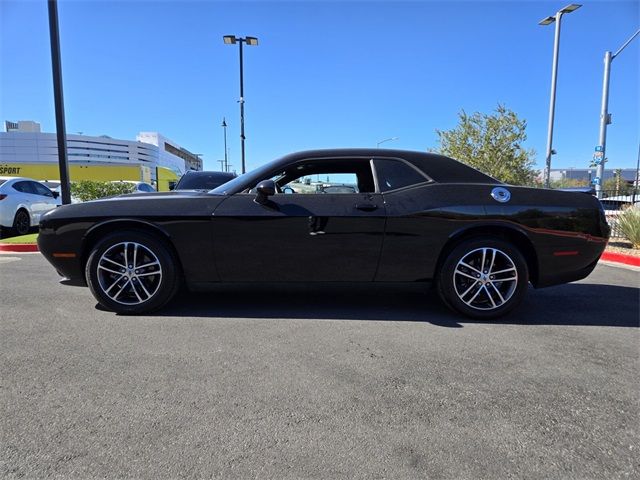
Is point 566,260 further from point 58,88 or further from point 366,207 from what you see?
point 58,88

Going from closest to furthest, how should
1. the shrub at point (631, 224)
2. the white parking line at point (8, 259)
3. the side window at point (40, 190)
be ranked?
1. the white parking line at point (8, 259)
2. the shrub at point (631, 224)
3. the side window at point (40, 190)

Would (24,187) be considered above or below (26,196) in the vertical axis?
above

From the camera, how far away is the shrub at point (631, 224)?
8.12m

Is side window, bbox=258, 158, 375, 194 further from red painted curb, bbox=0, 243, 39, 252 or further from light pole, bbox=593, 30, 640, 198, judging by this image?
light pole, bbox=593, 30, 640, 198

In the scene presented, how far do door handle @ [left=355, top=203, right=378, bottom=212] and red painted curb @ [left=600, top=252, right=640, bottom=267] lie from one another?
5.83 m

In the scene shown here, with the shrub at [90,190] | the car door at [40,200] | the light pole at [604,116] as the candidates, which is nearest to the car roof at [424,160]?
the car door at [40,200]

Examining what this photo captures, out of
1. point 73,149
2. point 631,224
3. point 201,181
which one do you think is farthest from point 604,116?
point 73,149

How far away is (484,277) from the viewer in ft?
12.7

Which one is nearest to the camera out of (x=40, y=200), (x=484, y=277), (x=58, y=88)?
(x=484, y=277)

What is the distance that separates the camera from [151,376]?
8.93ft

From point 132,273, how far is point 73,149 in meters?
90.9

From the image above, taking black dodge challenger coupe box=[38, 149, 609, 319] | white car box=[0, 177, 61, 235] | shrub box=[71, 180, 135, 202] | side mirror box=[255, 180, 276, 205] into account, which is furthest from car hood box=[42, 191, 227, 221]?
shrub box=[71, 180, 135, 202]

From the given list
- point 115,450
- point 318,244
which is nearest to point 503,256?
point 318,244

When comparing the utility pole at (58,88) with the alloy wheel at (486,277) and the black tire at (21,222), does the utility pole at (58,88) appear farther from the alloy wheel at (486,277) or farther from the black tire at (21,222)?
the alloy wheel at (486,277)
